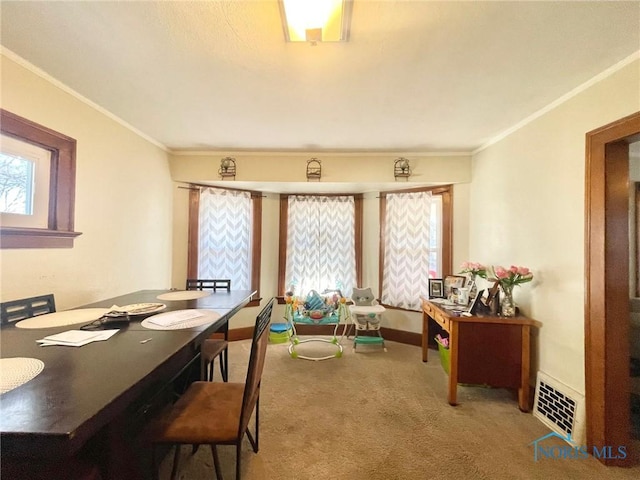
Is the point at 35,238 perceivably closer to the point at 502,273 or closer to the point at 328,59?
the point at 328,59

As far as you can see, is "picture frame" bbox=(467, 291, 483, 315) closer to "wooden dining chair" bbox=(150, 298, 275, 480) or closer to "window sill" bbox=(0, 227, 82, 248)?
"wooden dining chair" bbox=(150, 298, 275, 480)

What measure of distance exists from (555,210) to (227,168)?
3.16m

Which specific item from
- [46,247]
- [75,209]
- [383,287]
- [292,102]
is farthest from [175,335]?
[383,287]

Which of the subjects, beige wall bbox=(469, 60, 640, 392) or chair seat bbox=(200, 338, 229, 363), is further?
chair seat bbox=(200, 338, 229, 363)

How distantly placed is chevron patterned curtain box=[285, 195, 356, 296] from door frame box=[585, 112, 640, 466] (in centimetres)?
258

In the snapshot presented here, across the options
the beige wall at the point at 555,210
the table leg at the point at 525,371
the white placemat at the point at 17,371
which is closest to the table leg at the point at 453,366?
the table leg at the point at 525,371

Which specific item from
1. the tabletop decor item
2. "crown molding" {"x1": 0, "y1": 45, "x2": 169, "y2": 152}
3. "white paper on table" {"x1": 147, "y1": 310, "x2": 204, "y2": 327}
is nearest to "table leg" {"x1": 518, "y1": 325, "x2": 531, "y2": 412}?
the tabletop decor item

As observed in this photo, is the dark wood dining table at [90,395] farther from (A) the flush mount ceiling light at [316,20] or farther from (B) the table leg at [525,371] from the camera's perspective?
(B) the table leg at [525,371]

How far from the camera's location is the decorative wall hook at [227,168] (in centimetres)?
323

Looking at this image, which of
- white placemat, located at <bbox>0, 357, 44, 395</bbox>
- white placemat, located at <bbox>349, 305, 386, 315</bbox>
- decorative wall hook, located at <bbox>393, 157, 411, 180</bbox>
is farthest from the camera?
white placemat, located at <bbox>349, 305, 386, 315</bbox>

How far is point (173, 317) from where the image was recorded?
1604 mm

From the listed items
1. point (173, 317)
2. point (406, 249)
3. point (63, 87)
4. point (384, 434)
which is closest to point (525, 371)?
point (384, 434)

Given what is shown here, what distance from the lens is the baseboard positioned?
11.5 ft

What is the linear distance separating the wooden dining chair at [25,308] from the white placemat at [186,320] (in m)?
0.72
